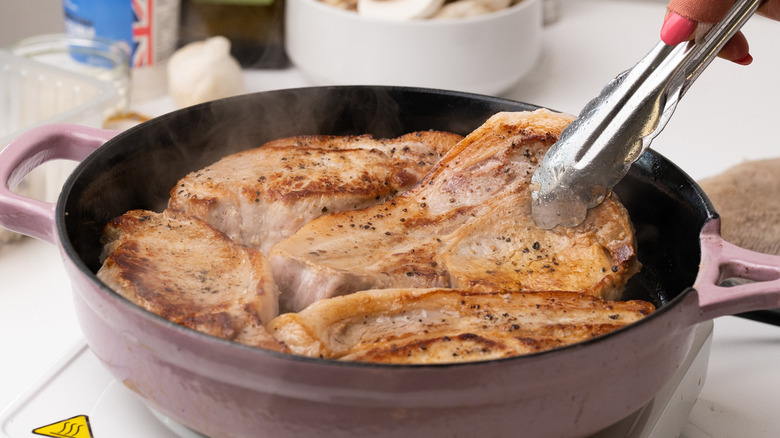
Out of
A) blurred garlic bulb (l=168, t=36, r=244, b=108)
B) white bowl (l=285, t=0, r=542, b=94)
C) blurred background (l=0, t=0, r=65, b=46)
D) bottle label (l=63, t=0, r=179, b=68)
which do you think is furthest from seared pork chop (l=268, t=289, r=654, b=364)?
blurred background (l=0, t=0, r=65, b=46)

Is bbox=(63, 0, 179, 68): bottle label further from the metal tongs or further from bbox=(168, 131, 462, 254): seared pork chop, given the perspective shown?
the metal tongs

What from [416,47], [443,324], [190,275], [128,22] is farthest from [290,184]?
[128,22]

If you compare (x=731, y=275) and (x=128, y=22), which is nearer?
(x=731, y=275)

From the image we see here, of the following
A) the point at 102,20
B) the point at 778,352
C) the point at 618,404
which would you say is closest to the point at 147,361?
the point at 618,404

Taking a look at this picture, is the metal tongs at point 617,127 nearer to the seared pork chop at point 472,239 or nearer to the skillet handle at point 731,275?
the seared pork chop at point 472,239

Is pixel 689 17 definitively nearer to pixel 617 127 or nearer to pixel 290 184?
pixel 617 127

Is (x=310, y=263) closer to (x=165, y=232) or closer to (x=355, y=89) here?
(x=165, y=232)
